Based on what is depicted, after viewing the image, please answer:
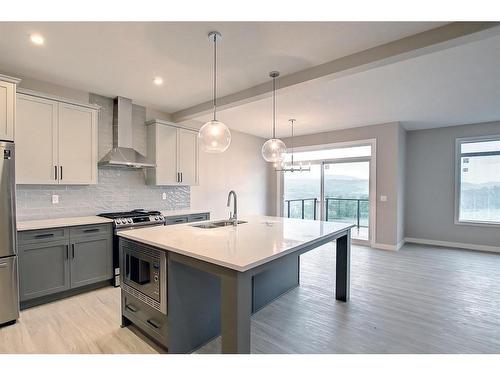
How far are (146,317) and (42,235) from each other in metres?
1.65

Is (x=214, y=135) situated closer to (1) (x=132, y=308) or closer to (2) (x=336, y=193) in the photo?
(1) (x=132, y=308)

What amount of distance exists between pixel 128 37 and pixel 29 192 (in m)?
2.34

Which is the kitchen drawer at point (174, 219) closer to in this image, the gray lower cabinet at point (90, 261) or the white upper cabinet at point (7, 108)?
the gray lower cabinet at point (90, 261)

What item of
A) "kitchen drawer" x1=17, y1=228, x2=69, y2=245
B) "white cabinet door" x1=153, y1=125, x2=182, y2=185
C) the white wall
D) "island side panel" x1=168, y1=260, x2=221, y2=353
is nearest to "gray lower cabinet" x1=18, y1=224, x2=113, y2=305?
"kitchen drawer" x1=17, y1=228, x2=69, y2=245

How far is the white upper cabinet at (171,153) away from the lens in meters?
4.21

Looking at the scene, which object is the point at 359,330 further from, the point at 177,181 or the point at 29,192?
the point at 29,192

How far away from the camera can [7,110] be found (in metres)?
2.45

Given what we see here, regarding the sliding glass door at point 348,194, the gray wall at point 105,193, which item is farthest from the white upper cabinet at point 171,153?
the sliding glass door at point 348,194

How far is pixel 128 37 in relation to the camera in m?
2.28

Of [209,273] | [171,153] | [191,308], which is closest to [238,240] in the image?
[209,273]

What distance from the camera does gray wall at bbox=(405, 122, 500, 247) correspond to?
209 inches

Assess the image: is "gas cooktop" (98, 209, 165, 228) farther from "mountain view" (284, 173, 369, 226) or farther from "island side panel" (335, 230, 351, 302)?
"mountain view" (284, 173, 369, 226)

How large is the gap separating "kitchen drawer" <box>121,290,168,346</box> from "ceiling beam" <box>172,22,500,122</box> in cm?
269
